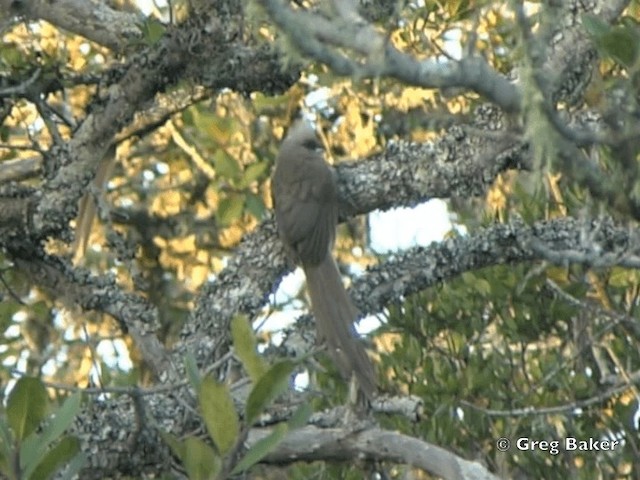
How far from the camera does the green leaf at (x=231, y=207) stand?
5059 millimetres

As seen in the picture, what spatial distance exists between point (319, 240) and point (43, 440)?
4.82ft

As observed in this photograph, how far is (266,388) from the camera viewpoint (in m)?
2.40

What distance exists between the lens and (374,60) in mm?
1581

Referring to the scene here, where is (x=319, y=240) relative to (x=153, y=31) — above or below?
below

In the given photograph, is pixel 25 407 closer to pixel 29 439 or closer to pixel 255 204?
pixel 29 439

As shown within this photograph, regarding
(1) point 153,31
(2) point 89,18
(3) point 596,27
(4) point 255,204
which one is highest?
(4) point 255,204

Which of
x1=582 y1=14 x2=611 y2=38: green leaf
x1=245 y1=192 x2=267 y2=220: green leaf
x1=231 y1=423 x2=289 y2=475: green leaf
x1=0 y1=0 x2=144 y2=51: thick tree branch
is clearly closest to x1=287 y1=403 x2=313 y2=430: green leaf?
x1=231 y1=423 x2=289 y2=475: green leaf

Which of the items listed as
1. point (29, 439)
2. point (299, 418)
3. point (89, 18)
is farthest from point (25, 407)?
point (89, 18)

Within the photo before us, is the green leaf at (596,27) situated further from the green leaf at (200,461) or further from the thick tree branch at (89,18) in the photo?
the thick tree branch at (89,18)

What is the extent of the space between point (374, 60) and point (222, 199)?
3.60 m

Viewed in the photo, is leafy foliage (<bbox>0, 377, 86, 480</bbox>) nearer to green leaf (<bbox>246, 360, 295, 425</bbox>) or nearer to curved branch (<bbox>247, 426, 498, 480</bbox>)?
green leaf (<bbox>246, 360, 295, 425</bbox>)

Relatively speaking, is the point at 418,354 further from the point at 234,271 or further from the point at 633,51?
the point at 633,51

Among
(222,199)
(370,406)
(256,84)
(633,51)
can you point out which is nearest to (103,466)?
(370,406)

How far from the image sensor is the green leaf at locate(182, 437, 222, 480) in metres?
2.38
